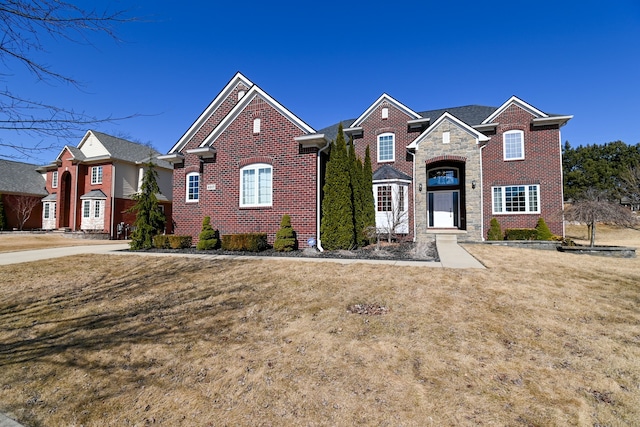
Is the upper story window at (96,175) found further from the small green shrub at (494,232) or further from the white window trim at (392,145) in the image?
the small green shrub at (494,232)

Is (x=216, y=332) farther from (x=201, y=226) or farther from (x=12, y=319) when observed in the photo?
(x=201, y=226)

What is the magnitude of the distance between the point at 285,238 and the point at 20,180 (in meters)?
32.8

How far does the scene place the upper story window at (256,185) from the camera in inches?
495

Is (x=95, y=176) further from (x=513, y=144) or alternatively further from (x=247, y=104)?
(x=513, y=144)

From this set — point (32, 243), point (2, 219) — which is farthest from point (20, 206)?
point (32, 243)

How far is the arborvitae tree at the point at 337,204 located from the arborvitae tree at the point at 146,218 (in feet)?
26.5

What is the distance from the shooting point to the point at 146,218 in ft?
45.5

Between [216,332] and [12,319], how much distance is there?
4184mm

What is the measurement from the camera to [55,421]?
2.87 meters

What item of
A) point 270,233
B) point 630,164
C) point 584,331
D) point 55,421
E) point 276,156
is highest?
point 630,164


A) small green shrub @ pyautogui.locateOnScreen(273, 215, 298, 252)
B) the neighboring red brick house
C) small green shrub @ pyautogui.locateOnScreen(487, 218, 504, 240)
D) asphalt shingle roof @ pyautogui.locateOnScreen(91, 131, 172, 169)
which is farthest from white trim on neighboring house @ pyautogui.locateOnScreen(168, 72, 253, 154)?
small green shrub @ pyautogui.locateOnScreen(487, 218, 504, 240)

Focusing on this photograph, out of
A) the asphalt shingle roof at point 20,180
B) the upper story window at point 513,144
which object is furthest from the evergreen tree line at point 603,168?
the asphalt shingle roof at point 20,180

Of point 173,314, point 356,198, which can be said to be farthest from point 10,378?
point 356,198

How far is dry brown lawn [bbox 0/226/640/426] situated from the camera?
9.21 feet
